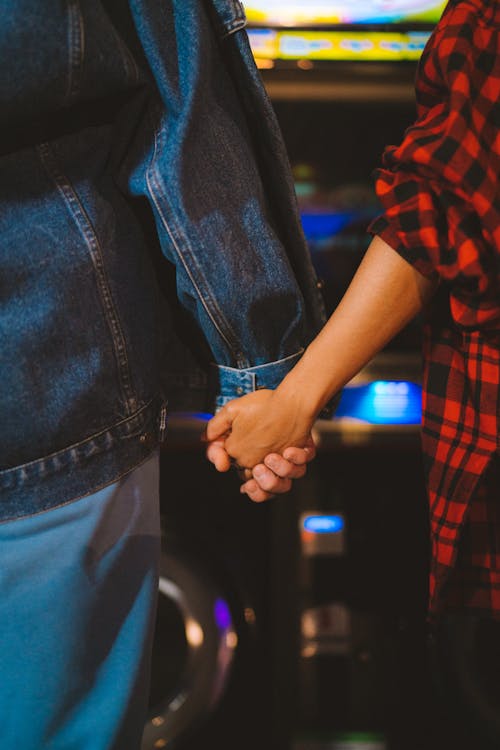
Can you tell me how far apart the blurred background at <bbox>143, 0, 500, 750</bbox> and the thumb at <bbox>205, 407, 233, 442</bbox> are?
0.49 meters

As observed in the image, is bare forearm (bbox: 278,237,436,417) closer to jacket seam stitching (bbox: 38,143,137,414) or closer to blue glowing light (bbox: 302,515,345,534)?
jacket seam stitching (bbox: 38,143,137,414)

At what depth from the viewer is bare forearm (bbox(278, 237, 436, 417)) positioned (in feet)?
2.20

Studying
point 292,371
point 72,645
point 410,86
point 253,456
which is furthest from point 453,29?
point 410,86

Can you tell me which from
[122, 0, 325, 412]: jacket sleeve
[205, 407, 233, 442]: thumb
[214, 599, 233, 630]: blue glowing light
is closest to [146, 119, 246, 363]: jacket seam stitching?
[122, 0, 325, 412]: jacket sleeve

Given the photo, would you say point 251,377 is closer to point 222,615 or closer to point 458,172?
point 458,172

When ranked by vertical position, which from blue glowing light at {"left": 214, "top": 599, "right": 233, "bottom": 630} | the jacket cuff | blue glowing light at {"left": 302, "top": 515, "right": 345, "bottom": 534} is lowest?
blue glowing light at {"left": 214, "top": 599, "right": 233, "bottom": 630}

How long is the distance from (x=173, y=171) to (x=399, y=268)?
234 mm

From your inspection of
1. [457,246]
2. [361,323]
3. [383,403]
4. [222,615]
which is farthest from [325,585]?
[457,246]

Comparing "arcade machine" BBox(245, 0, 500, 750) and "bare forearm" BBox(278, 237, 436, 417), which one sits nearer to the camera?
"bare forearm" BBox(278, 237, 436, 417)

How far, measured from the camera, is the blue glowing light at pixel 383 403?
47.3 inches

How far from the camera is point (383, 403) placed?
128 centimetres

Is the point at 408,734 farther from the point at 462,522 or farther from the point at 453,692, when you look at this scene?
the point at 462,522

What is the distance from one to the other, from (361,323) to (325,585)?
0.81 meters

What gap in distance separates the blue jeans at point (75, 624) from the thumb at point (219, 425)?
131 millimetres
